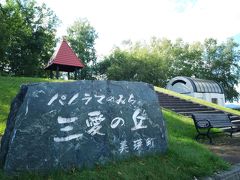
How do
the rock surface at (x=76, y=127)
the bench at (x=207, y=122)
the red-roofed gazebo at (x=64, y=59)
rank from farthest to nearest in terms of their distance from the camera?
1. the red-roofed gazebo at (x=64, y=59)
2. the bench at (x=207, y=122)
3. the rock surface at (x=76, y=127)

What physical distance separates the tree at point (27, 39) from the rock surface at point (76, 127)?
2935cm

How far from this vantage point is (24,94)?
459 cm

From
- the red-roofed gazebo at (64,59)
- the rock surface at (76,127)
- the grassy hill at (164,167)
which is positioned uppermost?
the red-roofed gazebo at (64,59)

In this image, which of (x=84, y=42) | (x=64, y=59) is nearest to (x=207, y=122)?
(x=64, y=59)

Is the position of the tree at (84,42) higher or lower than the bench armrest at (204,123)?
higher

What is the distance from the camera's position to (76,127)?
4.91m

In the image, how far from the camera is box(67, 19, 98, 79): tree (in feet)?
164

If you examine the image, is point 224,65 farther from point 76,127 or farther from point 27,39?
point 76,127

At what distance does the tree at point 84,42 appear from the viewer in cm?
4994

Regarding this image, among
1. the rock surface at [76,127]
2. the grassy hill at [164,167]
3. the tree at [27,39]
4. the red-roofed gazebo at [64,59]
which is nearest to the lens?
the rock surface at [76,127]

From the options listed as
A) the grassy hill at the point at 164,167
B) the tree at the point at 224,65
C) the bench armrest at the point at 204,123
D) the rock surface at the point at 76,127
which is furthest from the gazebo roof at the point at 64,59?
the tree at the point at 224,65

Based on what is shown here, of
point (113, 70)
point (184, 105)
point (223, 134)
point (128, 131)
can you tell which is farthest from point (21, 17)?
point (128, 131)

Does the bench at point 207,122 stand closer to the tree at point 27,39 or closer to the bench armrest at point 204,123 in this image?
the bench armrest at point 204,123

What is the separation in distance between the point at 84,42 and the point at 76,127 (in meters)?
47.1
